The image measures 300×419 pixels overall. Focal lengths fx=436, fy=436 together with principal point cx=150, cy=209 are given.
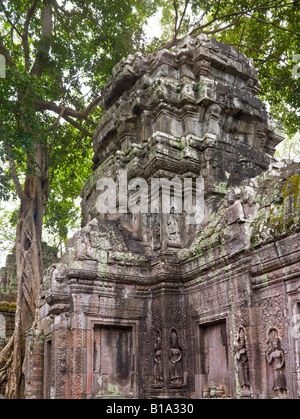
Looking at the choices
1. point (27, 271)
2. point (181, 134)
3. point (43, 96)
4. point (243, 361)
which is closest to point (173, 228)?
point (181, 134)

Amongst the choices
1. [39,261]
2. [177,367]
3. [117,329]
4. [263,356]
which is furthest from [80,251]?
[39,261]

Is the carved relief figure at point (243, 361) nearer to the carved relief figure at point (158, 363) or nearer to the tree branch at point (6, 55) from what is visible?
the carved relief figure at point (158, 363)

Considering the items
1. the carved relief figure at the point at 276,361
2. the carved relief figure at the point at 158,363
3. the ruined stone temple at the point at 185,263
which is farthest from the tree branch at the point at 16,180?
the carved relief figure at the point at 276,361

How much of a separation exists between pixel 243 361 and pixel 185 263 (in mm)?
2135

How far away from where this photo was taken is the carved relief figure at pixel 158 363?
6.99 m

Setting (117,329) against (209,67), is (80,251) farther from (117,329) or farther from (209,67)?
(209,67)

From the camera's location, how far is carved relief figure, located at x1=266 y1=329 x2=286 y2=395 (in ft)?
16.7

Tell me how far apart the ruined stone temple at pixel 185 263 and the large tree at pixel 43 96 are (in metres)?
2.08

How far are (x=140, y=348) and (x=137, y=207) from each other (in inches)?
102

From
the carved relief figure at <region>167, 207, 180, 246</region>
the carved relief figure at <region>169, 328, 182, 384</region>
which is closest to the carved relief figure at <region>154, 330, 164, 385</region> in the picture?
the carved relief figure at <region>169, 328, 182, 384</region>

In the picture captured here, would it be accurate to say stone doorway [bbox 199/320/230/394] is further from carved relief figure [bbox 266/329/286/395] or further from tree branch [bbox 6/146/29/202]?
tree branch [bbox 6/146/29/202]

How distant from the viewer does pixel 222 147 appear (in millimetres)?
8523

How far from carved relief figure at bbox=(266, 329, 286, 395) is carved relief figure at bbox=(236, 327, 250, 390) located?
39 centimetres

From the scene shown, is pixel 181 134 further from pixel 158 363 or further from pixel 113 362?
pixel 113 362
